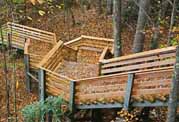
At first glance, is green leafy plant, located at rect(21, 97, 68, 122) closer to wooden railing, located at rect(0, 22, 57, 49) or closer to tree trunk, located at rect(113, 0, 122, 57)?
tree trunk, located at rect(113, 0, 122, 57)

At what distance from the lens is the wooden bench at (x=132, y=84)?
27.6 feet

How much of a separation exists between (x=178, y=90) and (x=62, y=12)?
16.7 metres

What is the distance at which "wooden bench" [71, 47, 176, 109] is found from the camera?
8.40 metres

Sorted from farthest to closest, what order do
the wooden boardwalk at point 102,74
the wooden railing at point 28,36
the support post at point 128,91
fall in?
the wooden railing at point 28,36 → the support post at point 128,91 → the wooden boardwalk at point 102,74

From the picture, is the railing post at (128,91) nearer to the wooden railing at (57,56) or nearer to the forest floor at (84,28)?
the wooden railing at (57,56)

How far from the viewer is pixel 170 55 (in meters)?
8.66

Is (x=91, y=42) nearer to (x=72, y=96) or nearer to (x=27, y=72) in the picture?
(x=27, y=72)

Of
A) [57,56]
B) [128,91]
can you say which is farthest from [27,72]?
[128,91]

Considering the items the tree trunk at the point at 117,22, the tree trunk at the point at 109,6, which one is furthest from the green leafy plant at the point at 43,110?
the tree trunk at the point at 109,6

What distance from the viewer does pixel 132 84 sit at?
8969mm

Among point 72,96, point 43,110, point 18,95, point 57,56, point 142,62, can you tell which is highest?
point 57,56

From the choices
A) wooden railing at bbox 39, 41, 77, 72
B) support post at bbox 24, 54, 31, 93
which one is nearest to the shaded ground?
support post at bbox 24, 54, 31, 93

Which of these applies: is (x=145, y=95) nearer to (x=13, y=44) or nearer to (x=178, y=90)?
(x=178, y=90)

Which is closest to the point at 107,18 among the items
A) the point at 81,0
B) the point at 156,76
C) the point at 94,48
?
the point at 81,0
